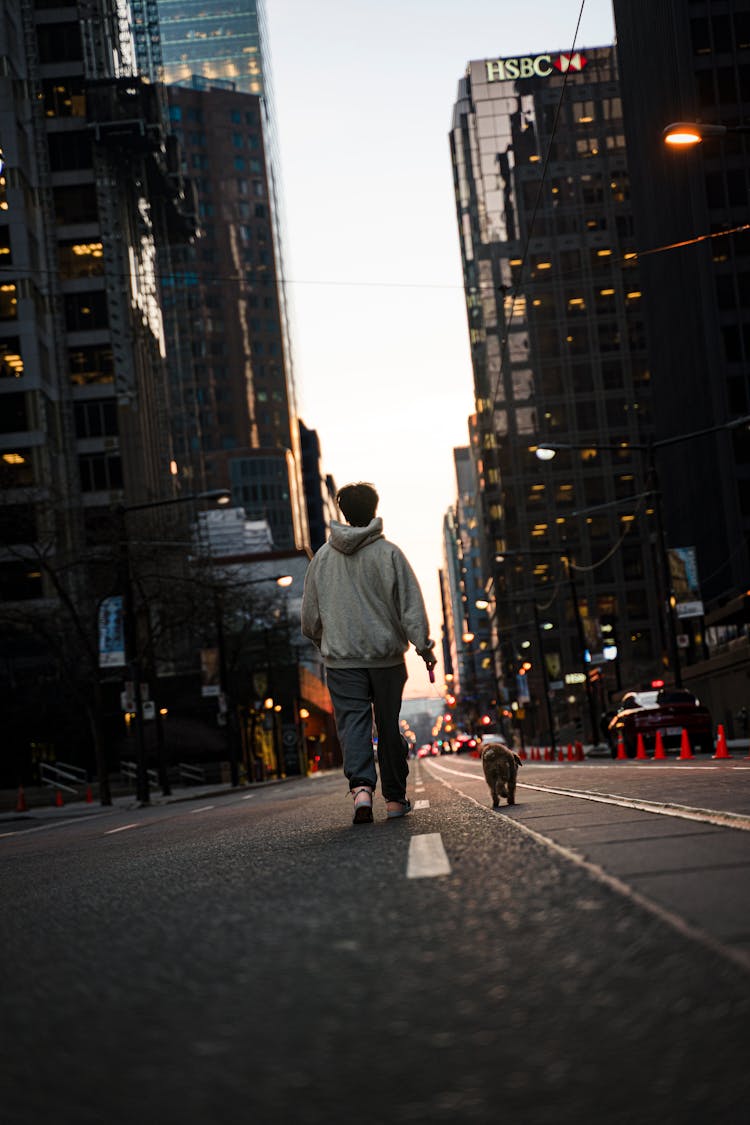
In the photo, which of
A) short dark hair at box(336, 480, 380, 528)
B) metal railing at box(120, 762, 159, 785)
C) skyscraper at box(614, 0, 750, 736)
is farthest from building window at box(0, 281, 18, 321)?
short dark hair at box(336, 480, 380, 528)

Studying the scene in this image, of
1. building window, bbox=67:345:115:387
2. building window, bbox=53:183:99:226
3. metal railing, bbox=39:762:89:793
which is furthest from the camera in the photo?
building window, bbox=53:183:99:226

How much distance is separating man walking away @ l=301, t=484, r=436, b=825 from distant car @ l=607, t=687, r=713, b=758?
20.7 meters

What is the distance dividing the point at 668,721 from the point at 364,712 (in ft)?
69.8

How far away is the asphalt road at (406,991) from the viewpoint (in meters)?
1.88

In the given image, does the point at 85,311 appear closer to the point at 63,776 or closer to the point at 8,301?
the point at 8,301

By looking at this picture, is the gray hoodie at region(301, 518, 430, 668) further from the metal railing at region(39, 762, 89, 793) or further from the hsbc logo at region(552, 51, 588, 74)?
the hsbc logo at region(552, 51, 588, 74)

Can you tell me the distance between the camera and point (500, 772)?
A: 877 cm

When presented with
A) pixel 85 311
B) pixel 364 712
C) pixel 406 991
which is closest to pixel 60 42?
pixel 85 311

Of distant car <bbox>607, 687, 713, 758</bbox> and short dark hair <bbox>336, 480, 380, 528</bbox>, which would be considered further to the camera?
distant car <bbox>607, 687, 713, 758</bbox>

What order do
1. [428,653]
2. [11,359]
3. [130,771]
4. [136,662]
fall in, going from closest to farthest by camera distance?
[428,653] < [136,662] < [130,771] < [11,359]

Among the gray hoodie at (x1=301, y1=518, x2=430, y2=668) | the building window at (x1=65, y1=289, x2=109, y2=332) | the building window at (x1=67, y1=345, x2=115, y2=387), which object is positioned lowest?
the gray hoodie at (x1=301, y1=518, x2=430, y2=668)

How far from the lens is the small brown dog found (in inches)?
347

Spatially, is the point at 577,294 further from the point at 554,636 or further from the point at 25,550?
the point at 25,550

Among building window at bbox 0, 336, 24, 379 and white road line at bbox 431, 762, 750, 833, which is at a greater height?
building window at bbox 0, 336, 24, 379
